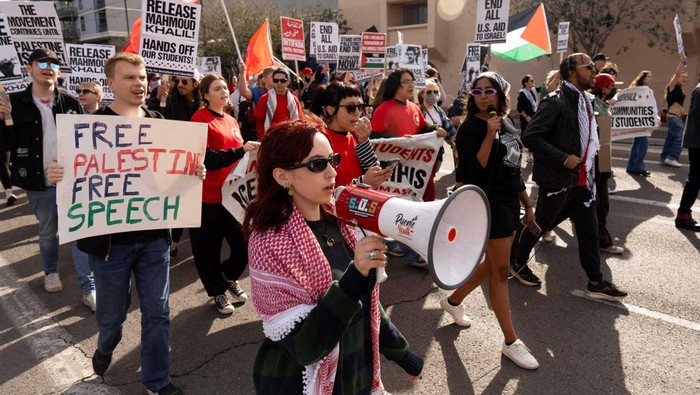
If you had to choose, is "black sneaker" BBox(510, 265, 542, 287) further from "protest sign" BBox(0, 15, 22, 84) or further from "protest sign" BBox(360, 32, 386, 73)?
"protest sign" BBox(360, 32, 386, 73)

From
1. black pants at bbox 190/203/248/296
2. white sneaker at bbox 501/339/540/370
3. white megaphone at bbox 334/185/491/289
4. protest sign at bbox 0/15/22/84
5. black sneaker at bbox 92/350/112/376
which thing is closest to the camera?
white megaphone at bbox 334/185/491/289

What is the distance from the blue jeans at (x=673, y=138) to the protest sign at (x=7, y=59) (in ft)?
31.8

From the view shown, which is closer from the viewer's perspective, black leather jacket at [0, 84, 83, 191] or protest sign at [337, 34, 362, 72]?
black leather jacket at [0, 84, 83, 191]

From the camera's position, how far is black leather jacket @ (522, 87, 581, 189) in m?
4.01

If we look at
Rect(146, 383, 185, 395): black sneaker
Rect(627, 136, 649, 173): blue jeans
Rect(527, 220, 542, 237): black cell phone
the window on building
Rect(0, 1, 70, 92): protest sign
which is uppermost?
the window on building

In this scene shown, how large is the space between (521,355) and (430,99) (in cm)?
402

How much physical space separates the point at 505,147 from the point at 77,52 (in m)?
7.06

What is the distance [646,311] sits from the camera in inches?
155

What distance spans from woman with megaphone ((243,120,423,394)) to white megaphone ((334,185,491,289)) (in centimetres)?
7

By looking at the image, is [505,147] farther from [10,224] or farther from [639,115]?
[10,224]

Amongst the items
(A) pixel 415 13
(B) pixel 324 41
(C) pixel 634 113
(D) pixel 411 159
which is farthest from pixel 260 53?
(A) pixel 415 13

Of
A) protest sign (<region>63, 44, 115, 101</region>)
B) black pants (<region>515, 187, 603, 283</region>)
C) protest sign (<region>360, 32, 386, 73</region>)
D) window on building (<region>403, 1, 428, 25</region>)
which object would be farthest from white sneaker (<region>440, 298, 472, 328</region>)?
window on building (<region>403, 1, 428, 25</region>)

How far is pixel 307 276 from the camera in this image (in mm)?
1590

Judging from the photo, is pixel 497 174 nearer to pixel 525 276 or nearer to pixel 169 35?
pixel 525 276
